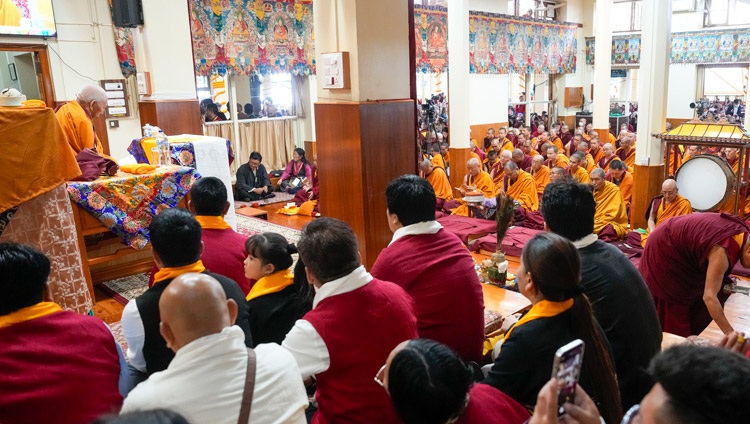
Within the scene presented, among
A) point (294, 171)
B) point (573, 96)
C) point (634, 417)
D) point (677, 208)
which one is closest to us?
point (634, 417)

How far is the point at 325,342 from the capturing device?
1.85m

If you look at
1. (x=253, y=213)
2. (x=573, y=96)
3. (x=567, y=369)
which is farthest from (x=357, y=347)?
(x=573, y=96)

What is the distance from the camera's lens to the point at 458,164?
31.4ft

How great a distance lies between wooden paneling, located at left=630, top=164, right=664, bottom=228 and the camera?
7516 millimetres

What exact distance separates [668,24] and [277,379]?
7574 millimetres

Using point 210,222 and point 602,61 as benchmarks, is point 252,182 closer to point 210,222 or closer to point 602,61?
point 210,222

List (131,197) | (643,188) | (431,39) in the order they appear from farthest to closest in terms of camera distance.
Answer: (431,39) < (643,188) < (131,197)

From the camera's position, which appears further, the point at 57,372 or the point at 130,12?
the point at 130,12

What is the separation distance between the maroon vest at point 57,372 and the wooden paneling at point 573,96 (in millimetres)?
15924

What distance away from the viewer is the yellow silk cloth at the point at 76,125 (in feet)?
15.8

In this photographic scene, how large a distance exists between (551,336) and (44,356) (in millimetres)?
1558

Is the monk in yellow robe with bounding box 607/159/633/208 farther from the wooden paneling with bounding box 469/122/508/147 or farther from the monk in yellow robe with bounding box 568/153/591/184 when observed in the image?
the wooden paneling with bounding box 469/122/508/147

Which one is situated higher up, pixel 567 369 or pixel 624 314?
pixel 567 369

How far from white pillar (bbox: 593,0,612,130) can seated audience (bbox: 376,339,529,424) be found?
12.9 meters
